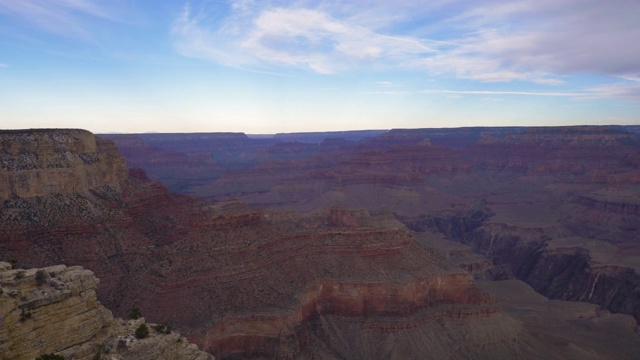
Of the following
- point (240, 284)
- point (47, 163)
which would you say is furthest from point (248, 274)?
point (47, 163)

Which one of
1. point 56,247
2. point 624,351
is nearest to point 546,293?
point 624,351

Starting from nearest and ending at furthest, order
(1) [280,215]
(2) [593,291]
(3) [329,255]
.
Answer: (3) [329,255] → (2) [593,291] → (1) [280,215]

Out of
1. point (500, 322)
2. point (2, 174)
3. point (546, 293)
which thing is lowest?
point (546, 293)

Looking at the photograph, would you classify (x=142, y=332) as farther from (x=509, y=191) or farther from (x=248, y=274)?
(x=509, y=191)

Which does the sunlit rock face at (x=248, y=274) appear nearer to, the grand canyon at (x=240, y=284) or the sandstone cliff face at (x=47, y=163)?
the grand canyon at (x=240, y=284)

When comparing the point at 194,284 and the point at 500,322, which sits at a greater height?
the point at 194,284

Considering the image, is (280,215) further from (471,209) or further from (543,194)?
(543,194)
